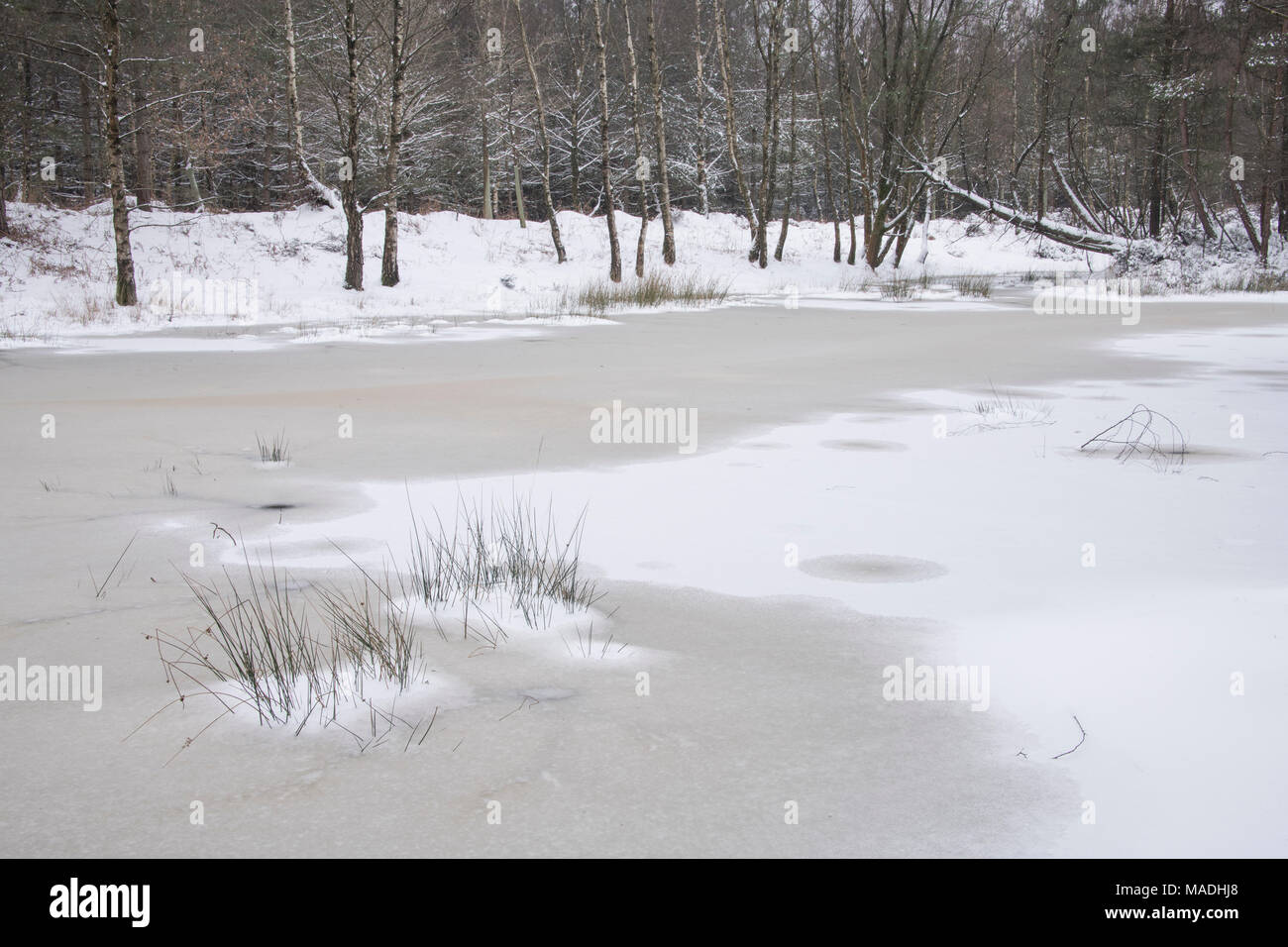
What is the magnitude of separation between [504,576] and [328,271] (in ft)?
65.0

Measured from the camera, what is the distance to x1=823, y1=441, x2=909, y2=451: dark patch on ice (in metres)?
6.16

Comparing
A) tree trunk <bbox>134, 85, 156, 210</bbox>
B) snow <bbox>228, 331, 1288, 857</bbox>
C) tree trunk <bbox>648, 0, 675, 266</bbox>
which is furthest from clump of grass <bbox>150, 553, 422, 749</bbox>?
tree trunk <bbox>134, 85, 156, 210</bbox>

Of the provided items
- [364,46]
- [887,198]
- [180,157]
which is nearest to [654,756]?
[364,46]

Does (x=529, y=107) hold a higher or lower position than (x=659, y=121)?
higher

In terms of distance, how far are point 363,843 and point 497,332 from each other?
11.3 metres

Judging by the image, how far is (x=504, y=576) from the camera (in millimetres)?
3779

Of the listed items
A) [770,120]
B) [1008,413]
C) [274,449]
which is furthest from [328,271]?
[1008,413]

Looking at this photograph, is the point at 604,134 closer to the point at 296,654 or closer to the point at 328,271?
the point at 328,271

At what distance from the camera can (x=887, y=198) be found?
27.1 m

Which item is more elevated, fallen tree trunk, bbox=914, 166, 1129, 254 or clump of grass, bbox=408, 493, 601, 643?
fallen tree trunk, bbox=914, 166, 1129, 254

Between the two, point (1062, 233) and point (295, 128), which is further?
point (1062, 233)

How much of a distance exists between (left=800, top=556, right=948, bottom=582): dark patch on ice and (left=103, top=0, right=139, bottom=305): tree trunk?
1478 centimetres

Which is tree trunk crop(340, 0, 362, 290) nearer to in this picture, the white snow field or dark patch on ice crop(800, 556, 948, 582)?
the white snow field
